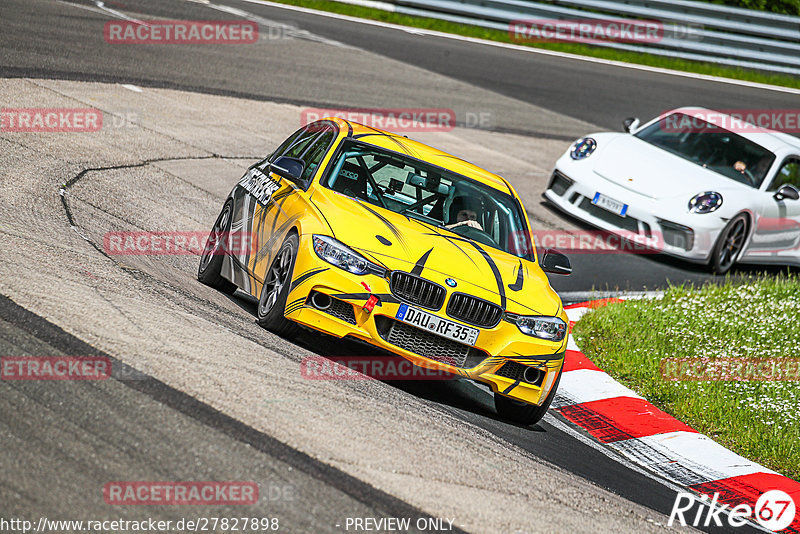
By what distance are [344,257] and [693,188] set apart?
7274 millimetres

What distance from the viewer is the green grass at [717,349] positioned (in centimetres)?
764

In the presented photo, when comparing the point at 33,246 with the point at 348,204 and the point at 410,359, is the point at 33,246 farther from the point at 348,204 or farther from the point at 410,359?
the point at 410,359

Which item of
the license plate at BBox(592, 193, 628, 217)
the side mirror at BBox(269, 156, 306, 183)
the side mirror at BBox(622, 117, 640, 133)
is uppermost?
the side mirror at BBox(622, 117, 640, 133)

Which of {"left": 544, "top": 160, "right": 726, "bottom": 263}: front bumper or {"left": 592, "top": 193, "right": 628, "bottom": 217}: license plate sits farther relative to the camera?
{"left": 592, "top": 193, "right": 628, "bottom": 217}: license plate

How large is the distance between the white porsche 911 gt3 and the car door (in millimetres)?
13

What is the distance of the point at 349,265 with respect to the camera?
6.38 meters

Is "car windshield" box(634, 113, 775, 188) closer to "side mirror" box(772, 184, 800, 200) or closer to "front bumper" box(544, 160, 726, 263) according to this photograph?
"side mirror" box(772, 184, 800, 200)

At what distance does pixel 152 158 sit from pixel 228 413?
6.74 meters

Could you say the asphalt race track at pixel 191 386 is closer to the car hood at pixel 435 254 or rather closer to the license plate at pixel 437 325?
the license plate at pixel 437 325

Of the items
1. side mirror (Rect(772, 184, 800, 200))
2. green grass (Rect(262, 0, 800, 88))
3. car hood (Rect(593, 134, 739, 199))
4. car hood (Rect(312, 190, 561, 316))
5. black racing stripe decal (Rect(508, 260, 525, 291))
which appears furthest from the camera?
green grass (Rect(262, 0, 800, 88))

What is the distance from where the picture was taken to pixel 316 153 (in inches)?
304

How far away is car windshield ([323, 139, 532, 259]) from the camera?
7457 mm

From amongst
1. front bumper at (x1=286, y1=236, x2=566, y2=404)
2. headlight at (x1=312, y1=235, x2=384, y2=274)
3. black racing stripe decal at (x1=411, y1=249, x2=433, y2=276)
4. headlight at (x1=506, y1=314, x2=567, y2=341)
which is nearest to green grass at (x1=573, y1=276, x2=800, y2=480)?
headlight at (x1=506, y1=314, x2=567, y2=341)

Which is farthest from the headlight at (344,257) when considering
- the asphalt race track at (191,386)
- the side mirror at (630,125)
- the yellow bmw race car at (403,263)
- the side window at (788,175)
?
the side mirror at (630,125)
